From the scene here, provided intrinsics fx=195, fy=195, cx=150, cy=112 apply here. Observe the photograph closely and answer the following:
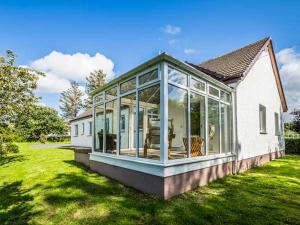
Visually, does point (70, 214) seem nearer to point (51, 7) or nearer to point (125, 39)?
point (51, 7)

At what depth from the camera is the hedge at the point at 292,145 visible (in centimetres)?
1744

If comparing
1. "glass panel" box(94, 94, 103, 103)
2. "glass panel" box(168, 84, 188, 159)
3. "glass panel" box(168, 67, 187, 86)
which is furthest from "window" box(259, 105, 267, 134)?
"glass panel" box(94, 94, 103, 103)

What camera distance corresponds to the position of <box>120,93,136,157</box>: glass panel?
7.51 meters

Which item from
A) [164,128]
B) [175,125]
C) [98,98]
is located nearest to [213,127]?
[175,125]

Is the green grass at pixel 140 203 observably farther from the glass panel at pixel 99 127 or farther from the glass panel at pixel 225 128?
the glass panel at pixel 99 127

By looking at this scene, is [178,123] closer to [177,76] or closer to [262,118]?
[177,76]

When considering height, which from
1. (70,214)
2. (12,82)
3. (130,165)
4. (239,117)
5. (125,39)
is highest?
(125,39)

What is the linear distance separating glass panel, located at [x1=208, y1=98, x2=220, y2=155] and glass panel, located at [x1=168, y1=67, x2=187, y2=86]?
70.0 inches

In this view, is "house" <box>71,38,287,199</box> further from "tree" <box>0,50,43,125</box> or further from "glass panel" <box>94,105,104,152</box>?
"tree" <box>0,50,43,125</box>

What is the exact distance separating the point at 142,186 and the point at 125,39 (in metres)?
11.3

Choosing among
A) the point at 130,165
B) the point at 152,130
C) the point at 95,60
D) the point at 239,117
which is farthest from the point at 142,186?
the point at 95,60

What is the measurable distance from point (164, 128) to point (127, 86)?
2.51 metres

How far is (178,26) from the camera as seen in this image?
13.1 meters

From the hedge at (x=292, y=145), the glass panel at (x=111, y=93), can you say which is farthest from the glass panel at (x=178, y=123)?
the hedge at (x=292, y=145)
